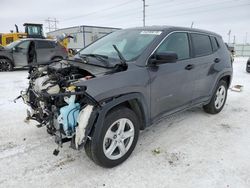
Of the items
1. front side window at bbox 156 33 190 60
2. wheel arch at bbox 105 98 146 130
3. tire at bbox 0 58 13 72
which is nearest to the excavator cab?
tire at bbox 0 58 13 72

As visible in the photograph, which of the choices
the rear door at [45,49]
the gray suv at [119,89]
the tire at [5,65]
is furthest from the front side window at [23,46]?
the gray suv at [119,89]

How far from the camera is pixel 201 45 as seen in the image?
401 cm

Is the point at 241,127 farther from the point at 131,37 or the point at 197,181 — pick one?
the point at 131,37

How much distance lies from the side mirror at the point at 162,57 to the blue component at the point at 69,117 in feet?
3.82

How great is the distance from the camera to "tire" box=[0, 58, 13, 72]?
10352mm

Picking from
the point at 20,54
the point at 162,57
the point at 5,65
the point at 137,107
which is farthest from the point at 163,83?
the point at 5,65

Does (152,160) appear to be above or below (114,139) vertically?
below

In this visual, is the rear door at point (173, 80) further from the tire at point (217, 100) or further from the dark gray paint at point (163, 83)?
the tire at point (217, 100)

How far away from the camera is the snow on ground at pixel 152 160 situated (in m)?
2.48

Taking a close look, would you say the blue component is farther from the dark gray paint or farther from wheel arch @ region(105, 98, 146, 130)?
wheel arch @ region(105, 98, 146, 130)

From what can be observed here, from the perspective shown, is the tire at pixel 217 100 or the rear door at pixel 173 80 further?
the tire at pixel 217 100

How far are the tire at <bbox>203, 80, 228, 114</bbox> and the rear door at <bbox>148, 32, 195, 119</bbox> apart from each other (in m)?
1.01

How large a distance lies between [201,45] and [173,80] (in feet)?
4.01

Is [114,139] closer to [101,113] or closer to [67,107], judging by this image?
[101,113]
